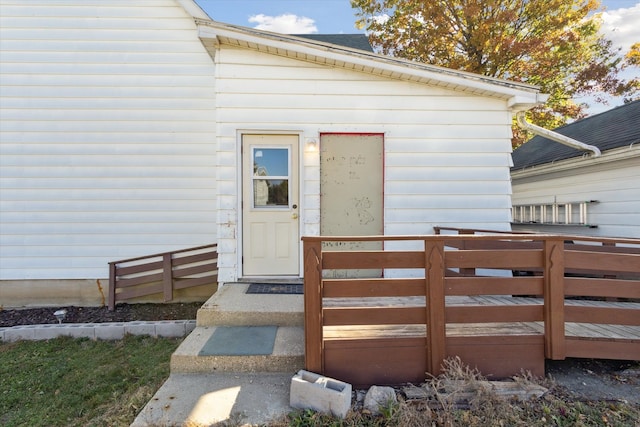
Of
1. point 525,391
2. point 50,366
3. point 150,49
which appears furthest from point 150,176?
point 525,391

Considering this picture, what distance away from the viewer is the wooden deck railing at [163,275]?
5238 millimetres

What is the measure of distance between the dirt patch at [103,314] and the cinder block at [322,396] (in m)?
3.24

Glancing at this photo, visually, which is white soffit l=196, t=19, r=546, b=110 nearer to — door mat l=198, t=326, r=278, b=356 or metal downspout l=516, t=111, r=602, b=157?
metal downspout l=516, t=111, r=602, b=157

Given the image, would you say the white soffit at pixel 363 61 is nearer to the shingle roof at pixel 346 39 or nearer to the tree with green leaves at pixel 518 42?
the shingle roof at pixel 346 39

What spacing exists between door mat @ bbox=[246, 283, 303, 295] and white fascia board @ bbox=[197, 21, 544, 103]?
3082mm

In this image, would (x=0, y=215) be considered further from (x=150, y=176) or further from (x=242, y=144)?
(x=242, y=144)

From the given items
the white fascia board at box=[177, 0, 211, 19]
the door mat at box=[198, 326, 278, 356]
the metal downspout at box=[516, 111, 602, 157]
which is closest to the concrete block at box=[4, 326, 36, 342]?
the door mat at box=[198, 326, 278, 356]

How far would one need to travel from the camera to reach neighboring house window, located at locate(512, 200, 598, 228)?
21.6 feet

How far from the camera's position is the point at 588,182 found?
6.52 meters

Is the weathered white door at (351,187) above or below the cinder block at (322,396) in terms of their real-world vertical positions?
above

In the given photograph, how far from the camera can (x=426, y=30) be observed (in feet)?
34.6

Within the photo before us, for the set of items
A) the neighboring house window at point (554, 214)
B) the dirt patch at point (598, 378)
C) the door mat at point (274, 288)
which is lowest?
the dirt patch at point (598, 378)

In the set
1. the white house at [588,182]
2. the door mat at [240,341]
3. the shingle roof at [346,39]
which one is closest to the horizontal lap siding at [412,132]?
the door mat at [240,341]

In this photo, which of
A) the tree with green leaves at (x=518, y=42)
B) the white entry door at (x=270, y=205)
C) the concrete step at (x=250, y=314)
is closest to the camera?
the concrete step at (x=250, y=314)
